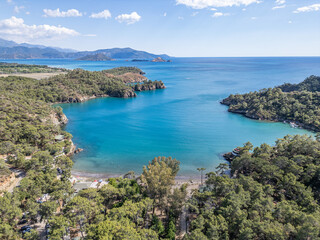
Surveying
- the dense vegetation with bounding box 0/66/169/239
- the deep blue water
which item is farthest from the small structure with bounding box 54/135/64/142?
the deep blue water

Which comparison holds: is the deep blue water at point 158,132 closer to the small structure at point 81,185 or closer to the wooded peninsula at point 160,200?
the small structure at point 81,185

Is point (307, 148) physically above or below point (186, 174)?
above

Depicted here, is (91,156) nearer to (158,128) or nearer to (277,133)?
(158,128)

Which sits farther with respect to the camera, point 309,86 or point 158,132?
point 309,86

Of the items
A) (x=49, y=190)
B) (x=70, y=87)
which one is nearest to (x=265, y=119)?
(x=49, y=190)

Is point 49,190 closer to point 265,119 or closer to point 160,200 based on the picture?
point 160,200

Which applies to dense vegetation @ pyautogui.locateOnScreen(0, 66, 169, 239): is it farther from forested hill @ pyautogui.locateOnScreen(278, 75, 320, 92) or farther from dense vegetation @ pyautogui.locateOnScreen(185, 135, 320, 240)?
forested hill @ pyautogui.locateOnScreen(278, 75, 320, 92)

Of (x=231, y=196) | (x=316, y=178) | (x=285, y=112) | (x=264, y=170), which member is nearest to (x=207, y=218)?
(x=231, y=196)
